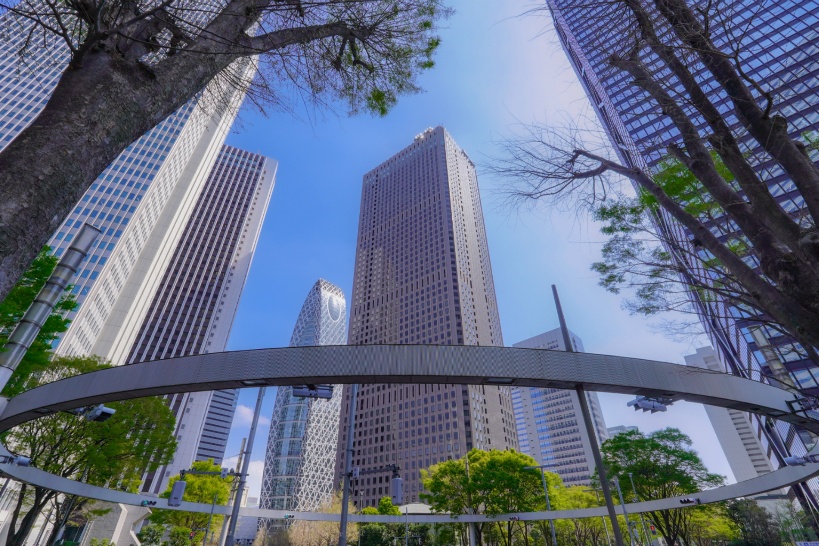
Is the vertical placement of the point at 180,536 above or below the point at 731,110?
below

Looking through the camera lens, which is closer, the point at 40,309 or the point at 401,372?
the point at 40,309

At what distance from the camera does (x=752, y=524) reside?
110 feet

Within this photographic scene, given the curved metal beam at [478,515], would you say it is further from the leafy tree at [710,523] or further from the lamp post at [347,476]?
the lamp post at [347,476]

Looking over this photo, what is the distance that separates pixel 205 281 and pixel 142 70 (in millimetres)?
101822

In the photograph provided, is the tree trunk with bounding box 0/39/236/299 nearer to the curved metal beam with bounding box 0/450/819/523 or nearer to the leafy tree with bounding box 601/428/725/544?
the curved metal beam with bounding box 0/450/819/523

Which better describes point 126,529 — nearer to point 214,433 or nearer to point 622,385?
point 622,385

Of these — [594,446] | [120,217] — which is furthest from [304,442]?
[594,446]

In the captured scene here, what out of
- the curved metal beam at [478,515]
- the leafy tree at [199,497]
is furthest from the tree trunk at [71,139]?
the leafy tree at [199,497]

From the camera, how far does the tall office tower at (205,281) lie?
249ft

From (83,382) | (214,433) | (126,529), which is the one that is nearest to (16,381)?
(83,382)

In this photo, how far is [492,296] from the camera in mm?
113188

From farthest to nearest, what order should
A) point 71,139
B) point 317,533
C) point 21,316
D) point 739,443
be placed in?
point 739,443
point 317,533
point 21,316
point 71,139

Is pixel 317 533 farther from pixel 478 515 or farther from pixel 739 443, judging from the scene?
pixel 739 443

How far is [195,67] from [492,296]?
4448 inches
